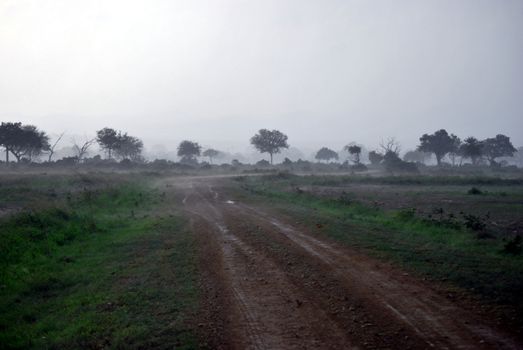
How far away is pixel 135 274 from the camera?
1125 cm

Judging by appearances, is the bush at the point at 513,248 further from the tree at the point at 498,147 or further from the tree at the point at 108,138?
the tree at the point at 498,147

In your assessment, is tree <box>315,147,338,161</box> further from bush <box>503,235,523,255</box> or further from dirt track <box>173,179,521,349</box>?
bush <box>503,235,523,255</box>

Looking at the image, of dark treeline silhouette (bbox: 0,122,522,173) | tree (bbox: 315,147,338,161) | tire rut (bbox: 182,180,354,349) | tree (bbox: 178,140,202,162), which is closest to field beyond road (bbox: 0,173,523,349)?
tire rut (bbox: 182,180,354,349)

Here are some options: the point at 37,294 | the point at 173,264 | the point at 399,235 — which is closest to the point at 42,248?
the point at 37,294

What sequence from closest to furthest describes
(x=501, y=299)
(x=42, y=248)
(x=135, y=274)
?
1. (x=501, y=299)
2. (x=135, y=274)
3. (x=42, y=248)

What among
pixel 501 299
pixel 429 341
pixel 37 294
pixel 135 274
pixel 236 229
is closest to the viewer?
pixel 429 341

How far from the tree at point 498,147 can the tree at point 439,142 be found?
9514 mm

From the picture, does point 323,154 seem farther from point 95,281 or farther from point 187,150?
point 95,281

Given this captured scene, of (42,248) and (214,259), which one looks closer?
(214,259)

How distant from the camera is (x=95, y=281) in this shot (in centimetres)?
1088

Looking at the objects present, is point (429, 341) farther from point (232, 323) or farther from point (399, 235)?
point (399, 235)

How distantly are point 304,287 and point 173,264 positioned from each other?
4454 mm

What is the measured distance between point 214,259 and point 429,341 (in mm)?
7346

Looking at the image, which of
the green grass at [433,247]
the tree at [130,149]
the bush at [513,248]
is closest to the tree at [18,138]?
the tree at [130,149]
